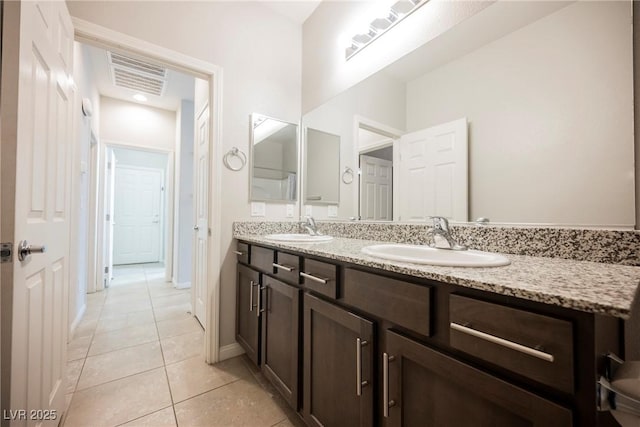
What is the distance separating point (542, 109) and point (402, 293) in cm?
85

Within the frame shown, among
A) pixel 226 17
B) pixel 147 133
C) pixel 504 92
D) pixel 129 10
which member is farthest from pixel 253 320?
pixel 147 133

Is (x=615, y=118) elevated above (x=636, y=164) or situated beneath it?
elevated above

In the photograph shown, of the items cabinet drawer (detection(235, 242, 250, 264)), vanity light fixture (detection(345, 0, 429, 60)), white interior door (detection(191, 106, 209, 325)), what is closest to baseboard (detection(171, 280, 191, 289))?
white interior door (detection(191, 106, 209, 325))

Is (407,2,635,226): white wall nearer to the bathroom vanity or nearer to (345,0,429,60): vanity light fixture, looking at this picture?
the bathroom vanity

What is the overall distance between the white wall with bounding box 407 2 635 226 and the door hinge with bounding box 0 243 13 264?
5.29 ft

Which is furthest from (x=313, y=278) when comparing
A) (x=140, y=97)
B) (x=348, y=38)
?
(x=140, y=97)

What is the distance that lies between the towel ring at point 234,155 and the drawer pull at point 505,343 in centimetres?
167

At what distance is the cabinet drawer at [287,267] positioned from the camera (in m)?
1.18

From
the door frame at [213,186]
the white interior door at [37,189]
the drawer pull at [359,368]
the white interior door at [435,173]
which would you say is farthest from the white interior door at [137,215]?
the drawer pull at [359,368]

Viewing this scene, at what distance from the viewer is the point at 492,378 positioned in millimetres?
545

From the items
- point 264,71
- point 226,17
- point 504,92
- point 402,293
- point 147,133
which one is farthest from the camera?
point 147,133

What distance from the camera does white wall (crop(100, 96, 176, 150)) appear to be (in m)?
3.49

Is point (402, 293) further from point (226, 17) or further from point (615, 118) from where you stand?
point (226, 17)

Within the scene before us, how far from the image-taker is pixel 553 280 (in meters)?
0.56
